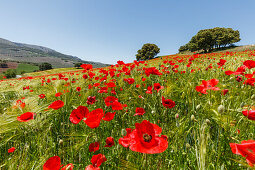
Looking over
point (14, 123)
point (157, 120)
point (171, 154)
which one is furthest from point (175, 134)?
point (14, 123)

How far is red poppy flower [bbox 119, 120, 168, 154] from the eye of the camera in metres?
0.53

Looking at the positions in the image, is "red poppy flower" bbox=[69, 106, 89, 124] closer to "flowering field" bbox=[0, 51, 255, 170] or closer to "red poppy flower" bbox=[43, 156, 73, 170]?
"flowering field" bbox=[0, 51, 255, 170]

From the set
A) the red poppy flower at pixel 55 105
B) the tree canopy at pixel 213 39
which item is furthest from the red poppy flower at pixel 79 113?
the tree canopy at pixel 213 39

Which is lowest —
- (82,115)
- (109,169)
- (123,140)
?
(109,169)

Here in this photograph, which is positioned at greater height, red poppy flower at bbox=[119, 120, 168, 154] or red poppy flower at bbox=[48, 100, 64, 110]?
red poppy flower at bbox=[48, 100, 64, 110]

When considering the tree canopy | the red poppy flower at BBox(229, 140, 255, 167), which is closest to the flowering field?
the red poppy flower at BBox(229, 140, 255, 167)

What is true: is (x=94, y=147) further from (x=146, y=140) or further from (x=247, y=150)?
(x=247, y=150)

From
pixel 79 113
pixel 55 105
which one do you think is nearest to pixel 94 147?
pixel 79 113

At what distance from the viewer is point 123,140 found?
805 mm

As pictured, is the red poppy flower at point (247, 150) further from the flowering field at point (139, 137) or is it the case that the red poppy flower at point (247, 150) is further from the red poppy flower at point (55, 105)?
the red poppy flower at point (55, 105)

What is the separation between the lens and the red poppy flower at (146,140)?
531mm

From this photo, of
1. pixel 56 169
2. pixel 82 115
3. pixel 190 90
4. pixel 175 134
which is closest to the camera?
pixel 56 169

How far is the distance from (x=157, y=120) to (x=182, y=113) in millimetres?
545

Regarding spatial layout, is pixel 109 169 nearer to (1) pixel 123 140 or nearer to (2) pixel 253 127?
(1) pixel 123 140
